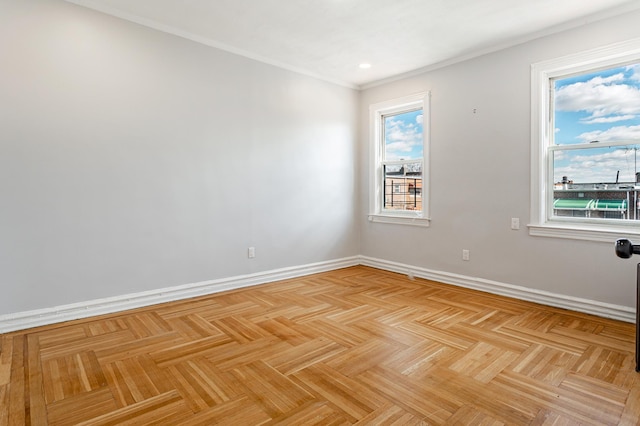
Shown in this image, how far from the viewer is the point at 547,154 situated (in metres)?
3.53

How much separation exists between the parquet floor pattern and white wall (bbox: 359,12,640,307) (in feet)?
A: 1.26

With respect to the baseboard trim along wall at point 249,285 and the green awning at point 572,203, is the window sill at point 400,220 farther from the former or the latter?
the green awning at point 572,203

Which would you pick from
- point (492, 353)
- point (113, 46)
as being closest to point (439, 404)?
point (492, 353)

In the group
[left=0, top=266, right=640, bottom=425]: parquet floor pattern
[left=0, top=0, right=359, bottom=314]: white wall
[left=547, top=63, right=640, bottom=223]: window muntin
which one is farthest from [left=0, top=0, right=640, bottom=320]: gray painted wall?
[left=0, top=266, right=640, bottom=425]: parquet floor pattern

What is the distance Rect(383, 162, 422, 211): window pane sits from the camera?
4703 millimetres

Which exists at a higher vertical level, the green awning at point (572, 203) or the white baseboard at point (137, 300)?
the green awning at point (572, 203)

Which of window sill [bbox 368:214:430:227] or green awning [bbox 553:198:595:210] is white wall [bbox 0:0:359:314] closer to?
window sill [bbox 368:214:430:227]

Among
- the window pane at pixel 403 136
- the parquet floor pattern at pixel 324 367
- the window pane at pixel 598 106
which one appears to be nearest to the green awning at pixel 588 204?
the window pane at pixel 598 106

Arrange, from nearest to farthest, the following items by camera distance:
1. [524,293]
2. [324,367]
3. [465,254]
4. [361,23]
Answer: [324,367], [361,23], [524,293], [465,254]

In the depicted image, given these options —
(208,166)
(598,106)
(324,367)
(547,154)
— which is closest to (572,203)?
(547,154)

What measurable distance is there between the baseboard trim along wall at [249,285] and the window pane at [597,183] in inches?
31.3

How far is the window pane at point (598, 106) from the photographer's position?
3.10 m

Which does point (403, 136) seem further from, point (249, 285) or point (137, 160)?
point (137, 160)

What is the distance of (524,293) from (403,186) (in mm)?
1915
